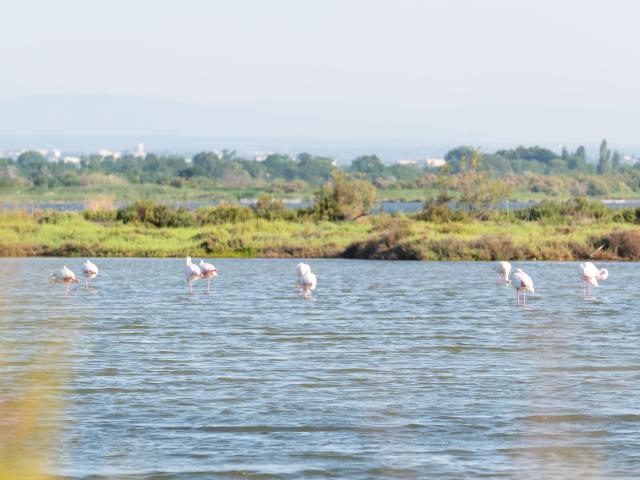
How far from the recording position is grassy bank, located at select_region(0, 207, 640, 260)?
135ft

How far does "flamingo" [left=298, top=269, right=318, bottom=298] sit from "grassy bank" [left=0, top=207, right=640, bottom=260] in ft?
42.4

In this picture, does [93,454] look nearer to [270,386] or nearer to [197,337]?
[270,386]

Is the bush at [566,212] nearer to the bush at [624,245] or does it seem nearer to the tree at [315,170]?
the bush at [624,245]

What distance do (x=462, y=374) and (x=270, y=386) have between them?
99.1 inches

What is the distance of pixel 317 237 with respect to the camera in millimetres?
44750

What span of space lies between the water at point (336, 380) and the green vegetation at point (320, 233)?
36.0 ft

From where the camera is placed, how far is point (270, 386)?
15367 millimetres

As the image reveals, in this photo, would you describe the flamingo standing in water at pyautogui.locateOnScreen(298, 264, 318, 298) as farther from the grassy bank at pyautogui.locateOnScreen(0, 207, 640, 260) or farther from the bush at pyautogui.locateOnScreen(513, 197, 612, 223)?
the bush at pyautogui.locateOnScreen(513, 197, 612, 223)

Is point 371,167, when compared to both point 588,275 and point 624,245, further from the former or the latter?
point 588,275

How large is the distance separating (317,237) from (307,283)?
16655 millimetres

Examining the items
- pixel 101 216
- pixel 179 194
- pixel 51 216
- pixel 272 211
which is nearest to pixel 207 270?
pixel 272 211

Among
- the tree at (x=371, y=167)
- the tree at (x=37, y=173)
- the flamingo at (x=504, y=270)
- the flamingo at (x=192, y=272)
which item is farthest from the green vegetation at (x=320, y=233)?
the tree at (x=371, y=167)

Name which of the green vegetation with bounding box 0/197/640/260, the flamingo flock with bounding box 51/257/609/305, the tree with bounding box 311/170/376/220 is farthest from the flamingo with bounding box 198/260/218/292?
the tree with bounding box 311/170/376/220

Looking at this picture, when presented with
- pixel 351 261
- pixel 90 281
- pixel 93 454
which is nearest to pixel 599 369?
pixel 93 454
